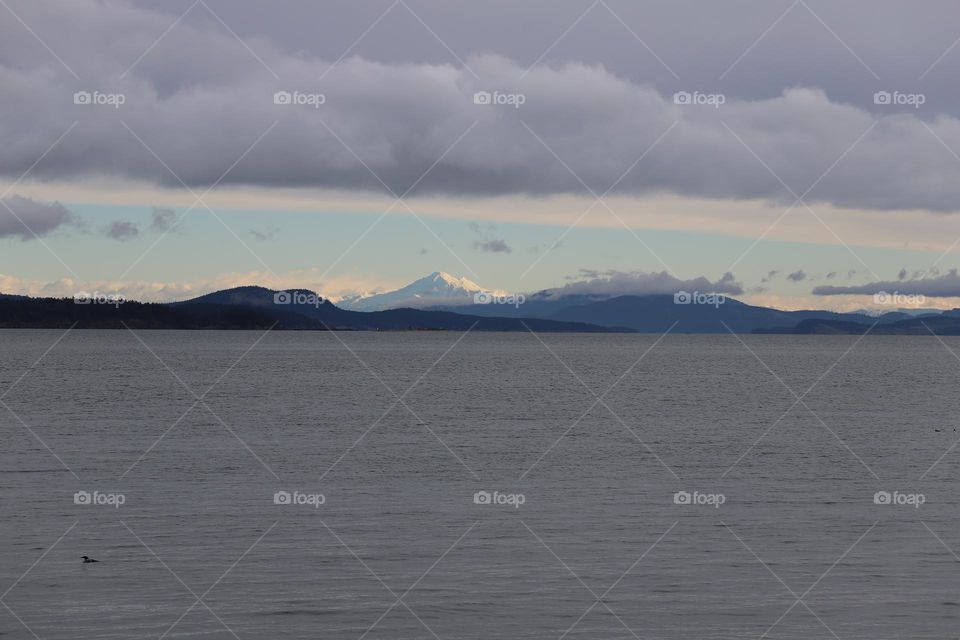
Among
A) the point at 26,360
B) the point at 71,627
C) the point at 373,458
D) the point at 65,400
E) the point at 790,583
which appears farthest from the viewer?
the point at 26,360

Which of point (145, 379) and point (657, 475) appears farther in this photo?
point (145, 379)

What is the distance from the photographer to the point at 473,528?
34.7 meters

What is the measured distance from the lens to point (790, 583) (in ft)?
93.2

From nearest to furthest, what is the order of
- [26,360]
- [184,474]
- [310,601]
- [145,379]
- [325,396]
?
1. [310,601]
2. [184,474]
3. [325,396]
4. [145,379]
5. [26,360]

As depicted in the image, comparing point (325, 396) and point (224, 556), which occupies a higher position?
point (325, 396)

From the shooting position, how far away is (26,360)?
178 metres

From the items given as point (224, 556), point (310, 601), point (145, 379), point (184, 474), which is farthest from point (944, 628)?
point (145, 379)

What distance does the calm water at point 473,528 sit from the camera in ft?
82.9

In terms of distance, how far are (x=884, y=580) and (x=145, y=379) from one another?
111209 mm

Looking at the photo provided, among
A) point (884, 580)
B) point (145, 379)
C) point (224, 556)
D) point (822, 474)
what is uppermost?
point (145, 379)

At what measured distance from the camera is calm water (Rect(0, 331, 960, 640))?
25266 millimetres

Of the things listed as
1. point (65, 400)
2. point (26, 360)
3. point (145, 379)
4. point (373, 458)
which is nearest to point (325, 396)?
point (65, 400)

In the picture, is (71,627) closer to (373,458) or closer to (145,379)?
(373,458)

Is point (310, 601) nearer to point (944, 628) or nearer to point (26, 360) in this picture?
point (944, 628)
